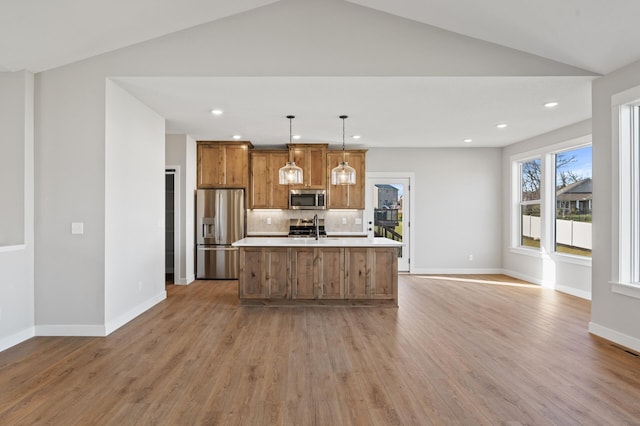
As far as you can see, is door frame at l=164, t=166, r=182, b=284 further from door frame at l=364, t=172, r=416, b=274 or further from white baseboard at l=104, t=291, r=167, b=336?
door frame at l=364, t=172, r=416, b=274

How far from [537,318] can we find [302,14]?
4.33 meters

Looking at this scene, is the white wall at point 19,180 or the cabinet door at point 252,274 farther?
the cabinet door at point 252,274

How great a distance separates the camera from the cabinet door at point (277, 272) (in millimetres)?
5012

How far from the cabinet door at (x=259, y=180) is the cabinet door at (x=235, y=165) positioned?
256 millimetres

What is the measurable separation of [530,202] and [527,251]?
0.91 metres

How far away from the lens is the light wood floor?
229cm

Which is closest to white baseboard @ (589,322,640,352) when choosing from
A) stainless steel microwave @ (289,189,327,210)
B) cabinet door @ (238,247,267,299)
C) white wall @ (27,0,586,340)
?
white wall @ (27,0,586,340)

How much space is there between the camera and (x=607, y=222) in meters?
3.72

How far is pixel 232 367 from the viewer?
2.98m

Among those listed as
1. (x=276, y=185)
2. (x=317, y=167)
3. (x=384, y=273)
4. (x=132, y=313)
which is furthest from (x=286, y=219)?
(x=132, y=313)

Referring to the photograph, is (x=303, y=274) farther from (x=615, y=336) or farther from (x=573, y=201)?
(x=573, y=201)

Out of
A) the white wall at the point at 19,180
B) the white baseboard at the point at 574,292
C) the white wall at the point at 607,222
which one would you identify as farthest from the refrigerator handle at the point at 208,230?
the white baseboard at the point at 574,292

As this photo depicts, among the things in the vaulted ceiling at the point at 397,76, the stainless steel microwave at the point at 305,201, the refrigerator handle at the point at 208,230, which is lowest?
the refrigerator handle at the point at 208,230

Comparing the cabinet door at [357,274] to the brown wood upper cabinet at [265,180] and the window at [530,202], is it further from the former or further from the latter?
the window at [530,202]
